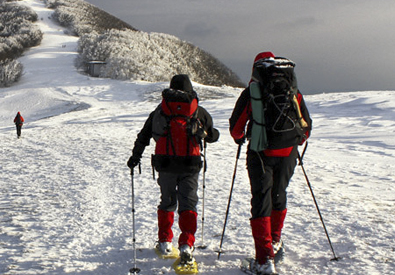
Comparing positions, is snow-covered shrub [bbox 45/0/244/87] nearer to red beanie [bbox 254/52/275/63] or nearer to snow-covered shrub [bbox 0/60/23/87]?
snow-covered shrub [bbox 0/60/23/87]

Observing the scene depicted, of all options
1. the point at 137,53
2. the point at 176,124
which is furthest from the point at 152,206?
the point at 137,53

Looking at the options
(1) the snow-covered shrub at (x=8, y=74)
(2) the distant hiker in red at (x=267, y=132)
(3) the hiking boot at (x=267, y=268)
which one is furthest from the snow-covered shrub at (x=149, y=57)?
(3) the hiking boot at (x=267, y=268)

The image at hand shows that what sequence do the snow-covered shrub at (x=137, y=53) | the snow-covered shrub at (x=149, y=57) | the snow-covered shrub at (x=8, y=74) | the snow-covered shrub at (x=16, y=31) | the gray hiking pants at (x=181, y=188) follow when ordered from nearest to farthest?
1. the gray hiking pants at (x=181, y=188)
2. the snow-covered shrub at (x=8, y=74)
3. the snow-covered shrub at (x=149, y=57)
4. the snow-covered shrub at (x=137, y=53)
5. the snow-covered shrub at (x=16, y=31)

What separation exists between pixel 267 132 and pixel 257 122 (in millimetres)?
139

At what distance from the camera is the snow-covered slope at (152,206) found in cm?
423

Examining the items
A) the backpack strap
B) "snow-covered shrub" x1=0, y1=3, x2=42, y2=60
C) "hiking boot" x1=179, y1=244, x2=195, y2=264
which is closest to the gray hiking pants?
"hiking boot" x1=179, y1=244, x2=195, y2=264

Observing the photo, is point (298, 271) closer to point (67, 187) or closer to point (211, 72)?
point (67, 187)

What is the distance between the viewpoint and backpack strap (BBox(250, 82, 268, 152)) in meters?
3.56

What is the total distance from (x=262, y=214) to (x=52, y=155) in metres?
10.2

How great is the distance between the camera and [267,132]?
3.63m

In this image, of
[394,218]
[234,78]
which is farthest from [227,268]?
[234,78]

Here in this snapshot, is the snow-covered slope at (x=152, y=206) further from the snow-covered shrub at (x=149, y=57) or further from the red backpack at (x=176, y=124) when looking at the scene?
the snow-covered shrub at (x=149, y=57)

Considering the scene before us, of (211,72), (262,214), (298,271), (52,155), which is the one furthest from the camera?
(211,72)

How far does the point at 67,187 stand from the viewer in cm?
799
